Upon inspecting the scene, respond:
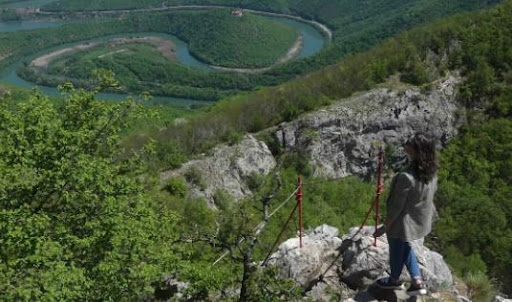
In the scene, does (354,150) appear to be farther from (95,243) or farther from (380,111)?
(95,243)

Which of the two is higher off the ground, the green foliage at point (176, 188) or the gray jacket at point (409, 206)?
the gray jacket at point (409, 206)

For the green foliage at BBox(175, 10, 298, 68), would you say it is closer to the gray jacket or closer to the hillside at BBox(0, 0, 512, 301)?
the hillside at BBox(0, 0, 512, 301)

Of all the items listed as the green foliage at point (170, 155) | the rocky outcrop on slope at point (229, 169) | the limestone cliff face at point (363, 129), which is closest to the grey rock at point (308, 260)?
the rocky outcrop on slope at point (229, 169)

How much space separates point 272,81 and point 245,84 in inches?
339

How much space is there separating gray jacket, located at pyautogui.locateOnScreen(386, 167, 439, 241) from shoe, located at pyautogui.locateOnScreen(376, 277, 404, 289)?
4.61ft

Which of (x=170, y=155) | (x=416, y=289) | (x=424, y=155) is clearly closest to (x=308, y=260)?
(x=416, y=289)

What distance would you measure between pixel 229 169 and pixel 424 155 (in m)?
31.8

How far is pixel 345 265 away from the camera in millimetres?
13500

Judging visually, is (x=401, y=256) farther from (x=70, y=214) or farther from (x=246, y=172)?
(x=246, y=172)

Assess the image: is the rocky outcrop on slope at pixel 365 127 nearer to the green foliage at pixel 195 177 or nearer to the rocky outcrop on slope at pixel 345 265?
the green foliage at pixel 195 177

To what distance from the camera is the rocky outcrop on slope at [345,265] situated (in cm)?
1261

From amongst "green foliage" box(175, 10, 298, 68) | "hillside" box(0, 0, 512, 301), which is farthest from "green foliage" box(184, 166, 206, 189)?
"green foliage" box(175, 10, 298, 68)

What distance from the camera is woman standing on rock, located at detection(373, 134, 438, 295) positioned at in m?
9.08

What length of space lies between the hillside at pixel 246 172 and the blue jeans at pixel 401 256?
234cm
